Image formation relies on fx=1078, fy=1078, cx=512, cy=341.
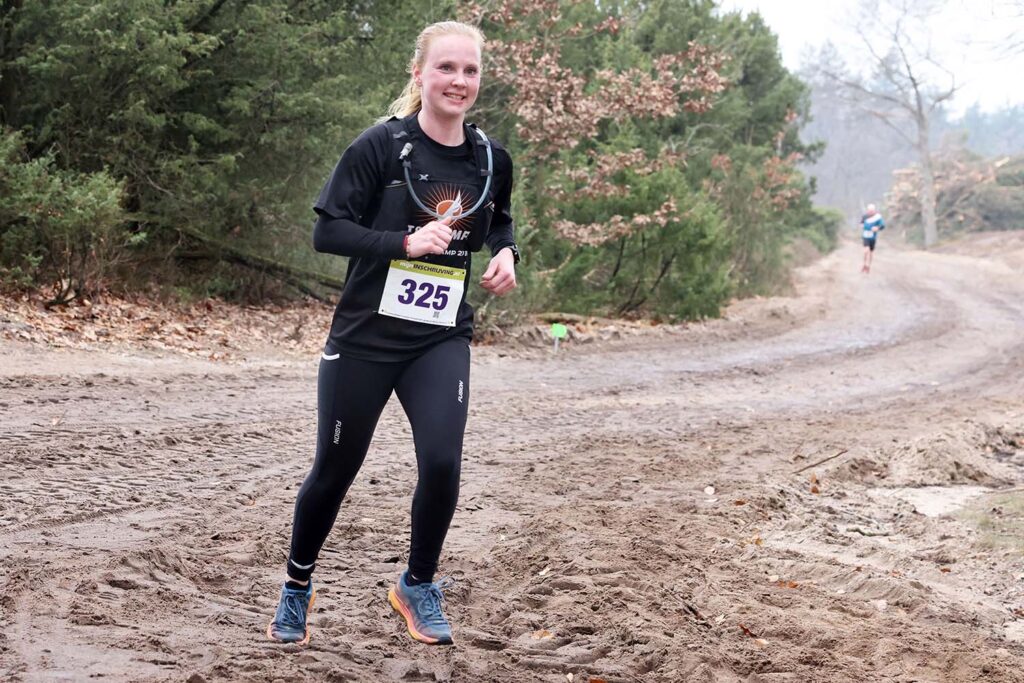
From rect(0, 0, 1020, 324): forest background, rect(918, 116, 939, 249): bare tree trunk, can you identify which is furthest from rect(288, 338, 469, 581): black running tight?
rect(918, 116, 939, 249): bare tree trunk

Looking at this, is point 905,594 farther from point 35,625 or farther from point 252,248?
point 252,248

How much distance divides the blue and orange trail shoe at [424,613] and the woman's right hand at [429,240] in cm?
127

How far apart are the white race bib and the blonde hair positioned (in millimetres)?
537

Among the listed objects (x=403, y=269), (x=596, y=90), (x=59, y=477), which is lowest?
(x=59, y=477)

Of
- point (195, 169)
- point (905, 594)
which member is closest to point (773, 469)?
point (905, 594)

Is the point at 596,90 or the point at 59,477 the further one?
the point at 596,90

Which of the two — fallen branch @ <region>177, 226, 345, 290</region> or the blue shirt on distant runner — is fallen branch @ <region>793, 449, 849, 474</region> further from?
the blue shirt on distant runner

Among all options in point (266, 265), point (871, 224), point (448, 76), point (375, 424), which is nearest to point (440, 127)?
point (448, 76)

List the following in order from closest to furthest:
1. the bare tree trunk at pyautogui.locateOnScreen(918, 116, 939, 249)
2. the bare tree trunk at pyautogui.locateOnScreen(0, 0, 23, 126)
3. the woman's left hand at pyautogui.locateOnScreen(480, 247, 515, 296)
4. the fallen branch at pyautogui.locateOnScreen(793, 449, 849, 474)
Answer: the woman's left hand at pyautogui.locateOnScreen(480, 247, 515, 296) → the fallen branch at pyautogui.locateOnScreen(793, 449, 849, 474) → the bare tree trunk at pyautogui.locateOnScreen(0, 0, 23, 126) → the bare tree trunk at pyautogui.locateOnScreen(918, 116, 939, 249)

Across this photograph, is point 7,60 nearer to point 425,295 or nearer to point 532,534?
point 532,534

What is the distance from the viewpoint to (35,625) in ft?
12.0

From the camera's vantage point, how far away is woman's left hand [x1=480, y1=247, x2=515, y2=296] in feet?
12.3

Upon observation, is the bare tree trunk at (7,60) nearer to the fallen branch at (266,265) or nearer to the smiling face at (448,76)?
the fallen branch at (266,265)

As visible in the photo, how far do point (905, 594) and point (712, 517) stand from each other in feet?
4.97
